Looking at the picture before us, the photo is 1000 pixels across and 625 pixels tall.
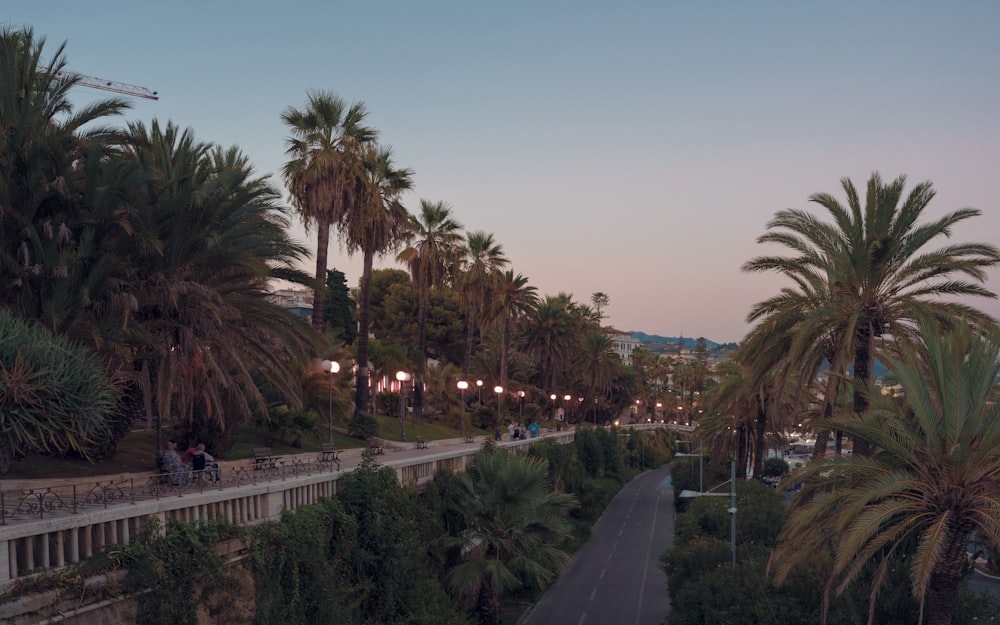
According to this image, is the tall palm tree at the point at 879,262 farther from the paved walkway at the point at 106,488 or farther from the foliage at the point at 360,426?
the foliage at the point at 360,426

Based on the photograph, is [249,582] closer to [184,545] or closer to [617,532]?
[184,545]

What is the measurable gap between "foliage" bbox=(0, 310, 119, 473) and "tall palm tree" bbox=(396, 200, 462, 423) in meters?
40.9

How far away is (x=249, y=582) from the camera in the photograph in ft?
50.9

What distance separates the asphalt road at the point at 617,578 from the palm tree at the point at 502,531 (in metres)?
6.26

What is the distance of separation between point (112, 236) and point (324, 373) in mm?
14958

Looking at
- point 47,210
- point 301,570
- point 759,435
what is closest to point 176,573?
point 301,570

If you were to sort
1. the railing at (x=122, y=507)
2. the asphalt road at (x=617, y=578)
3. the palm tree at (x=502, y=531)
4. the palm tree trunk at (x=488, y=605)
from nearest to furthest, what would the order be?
the railing at (x=122, y=507) < the palm tree at (x=502, y=531) < the palm tree trunk at (x=488, y=605) < the asphalt road at (x=617, y=578)

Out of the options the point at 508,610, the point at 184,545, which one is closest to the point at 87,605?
the point at 184,545

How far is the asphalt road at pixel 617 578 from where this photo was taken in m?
32.0

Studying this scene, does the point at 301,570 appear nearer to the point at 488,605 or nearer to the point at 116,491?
the point at 116,491

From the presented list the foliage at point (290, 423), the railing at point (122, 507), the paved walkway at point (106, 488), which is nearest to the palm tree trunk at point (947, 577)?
the railing at point (122, 507)

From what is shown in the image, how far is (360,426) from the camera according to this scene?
126ft

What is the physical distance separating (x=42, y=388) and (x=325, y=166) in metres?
27.1

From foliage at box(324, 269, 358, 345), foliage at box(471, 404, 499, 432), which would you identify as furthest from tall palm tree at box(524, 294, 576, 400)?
foliage at box(471, 404, 499, 432)
